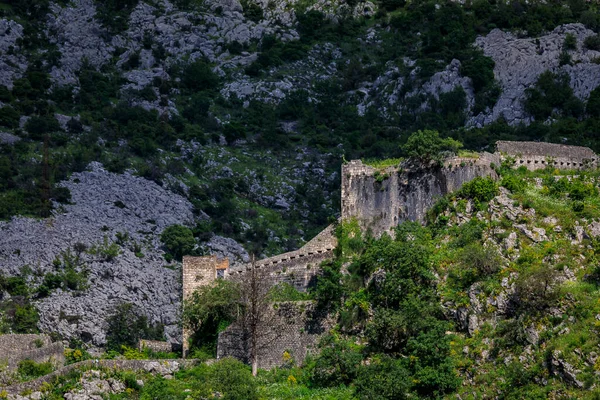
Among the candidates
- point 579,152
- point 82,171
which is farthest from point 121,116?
point 579,152

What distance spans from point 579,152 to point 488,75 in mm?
42438

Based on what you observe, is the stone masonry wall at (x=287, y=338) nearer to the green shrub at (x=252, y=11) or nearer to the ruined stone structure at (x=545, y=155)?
the ruined stone structure at (x=545, y=155)

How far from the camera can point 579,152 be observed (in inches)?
2817

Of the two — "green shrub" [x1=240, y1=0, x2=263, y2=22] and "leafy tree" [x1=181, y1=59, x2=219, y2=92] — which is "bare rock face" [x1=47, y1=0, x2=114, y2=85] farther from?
"green shrub" [x1=240, y1=0, x2=263, y2=22]

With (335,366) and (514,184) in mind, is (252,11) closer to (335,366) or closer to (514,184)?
(514,184)

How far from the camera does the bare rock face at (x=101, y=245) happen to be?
91.2 meters

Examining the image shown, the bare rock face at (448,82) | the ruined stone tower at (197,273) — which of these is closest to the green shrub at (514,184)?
the ruined stone tower at (197,273)

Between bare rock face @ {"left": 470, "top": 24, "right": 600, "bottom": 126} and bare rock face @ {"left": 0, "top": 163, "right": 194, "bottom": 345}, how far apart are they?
2572 cm

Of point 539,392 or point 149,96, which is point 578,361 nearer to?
point 539,392

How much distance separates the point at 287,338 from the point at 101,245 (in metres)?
34.5

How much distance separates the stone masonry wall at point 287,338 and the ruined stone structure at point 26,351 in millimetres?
7813

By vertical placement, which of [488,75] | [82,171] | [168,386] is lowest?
[168,386]

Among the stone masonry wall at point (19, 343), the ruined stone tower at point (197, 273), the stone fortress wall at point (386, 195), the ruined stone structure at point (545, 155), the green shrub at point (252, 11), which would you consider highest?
the green shrub at point (252, 11)

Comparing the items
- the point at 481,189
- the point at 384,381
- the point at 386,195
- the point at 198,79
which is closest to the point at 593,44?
the point at 198,79
